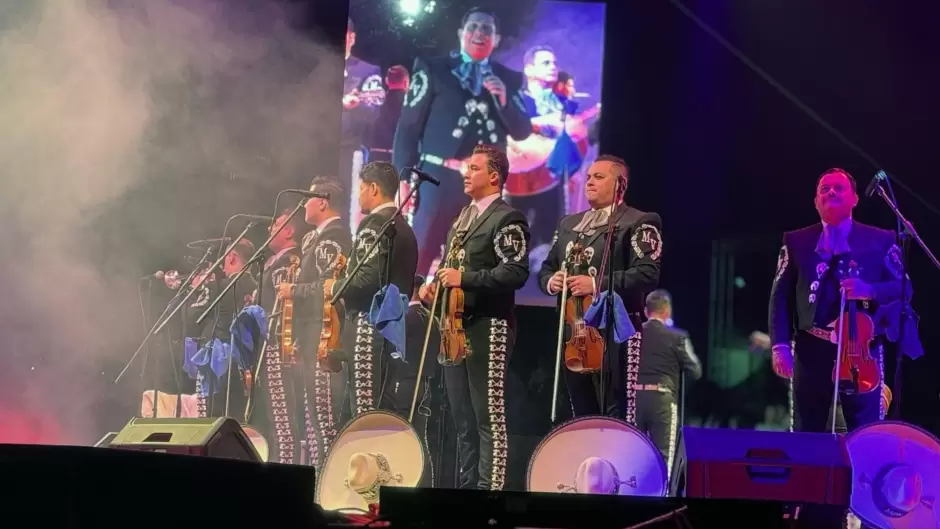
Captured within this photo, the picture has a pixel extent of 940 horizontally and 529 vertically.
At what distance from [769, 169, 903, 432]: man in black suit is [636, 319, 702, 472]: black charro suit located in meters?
0.50

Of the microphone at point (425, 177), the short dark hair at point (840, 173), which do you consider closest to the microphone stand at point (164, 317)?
the microphone at point (425, 177)

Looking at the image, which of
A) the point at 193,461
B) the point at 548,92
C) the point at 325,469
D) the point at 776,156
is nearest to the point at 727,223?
the point at 776,156

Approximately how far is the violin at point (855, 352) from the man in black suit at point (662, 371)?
31.3 inches

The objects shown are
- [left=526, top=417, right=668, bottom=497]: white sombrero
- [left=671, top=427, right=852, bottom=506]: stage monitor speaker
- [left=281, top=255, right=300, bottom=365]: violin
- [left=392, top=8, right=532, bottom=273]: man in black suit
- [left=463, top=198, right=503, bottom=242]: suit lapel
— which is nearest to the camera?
[left=671, top=427, right=852, bottom=506]: stage monitor speaker

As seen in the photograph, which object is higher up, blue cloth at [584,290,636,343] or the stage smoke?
the stage smoke

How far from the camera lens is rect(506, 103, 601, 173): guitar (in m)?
5.78

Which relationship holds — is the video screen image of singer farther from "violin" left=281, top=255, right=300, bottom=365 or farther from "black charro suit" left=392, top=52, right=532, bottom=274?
"violin" left=281, top=255, right=300, bottom=365

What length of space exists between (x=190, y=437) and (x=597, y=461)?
1840 millimetres

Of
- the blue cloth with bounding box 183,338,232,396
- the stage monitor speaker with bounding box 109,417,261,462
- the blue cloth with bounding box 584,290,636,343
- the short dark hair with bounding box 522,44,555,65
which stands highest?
the short dark hair with bounding box 522,44,555,65

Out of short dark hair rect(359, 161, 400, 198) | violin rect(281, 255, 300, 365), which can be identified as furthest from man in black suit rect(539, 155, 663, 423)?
violin rect(281, 255, 300, 365)

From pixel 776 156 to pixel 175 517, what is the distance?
180 inches

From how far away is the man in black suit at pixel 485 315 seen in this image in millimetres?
5059

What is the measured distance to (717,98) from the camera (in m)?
5.75

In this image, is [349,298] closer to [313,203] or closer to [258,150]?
[313,203]
